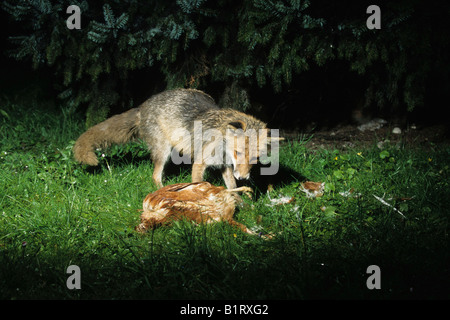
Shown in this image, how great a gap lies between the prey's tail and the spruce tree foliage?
0.64 m

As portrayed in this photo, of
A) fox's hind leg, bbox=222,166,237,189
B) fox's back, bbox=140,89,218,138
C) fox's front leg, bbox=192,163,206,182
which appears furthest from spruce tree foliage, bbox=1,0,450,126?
fox's front leg, bbox=192,163,206,182

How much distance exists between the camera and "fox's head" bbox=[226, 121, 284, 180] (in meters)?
4.15

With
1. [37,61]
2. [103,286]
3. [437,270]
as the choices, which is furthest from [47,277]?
[37,61]

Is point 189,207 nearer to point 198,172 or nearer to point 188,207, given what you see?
point 188,207

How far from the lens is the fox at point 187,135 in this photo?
14.2ft

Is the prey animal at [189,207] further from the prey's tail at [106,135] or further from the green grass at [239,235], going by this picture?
the prey's tail at [106,135]

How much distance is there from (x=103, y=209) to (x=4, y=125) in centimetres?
320

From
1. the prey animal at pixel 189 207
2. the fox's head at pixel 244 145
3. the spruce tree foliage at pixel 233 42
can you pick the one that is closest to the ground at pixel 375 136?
the spruce tree foliage at pixel 233 42

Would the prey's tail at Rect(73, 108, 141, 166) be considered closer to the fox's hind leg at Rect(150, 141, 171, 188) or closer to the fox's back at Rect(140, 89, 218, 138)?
the fox's back at Rect(140, 89, 218, 138)

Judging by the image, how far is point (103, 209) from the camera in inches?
155

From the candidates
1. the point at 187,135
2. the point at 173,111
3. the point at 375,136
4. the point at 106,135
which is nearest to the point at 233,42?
the point at 173,111

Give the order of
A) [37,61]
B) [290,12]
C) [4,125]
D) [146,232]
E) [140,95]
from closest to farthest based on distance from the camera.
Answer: [146,232]
[290,12]
[37,61]
[4,125]
[140,95]

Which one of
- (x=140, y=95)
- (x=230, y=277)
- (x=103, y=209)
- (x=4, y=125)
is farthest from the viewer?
(x=140, y=95)
